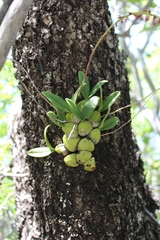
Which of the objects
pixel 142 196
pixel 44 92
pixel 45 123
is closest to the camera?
pixel 44 92

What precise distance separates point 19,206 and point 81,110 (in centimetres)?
68

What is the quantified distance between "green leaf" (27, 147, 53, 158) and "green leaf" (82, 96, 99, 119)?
0.72 ft

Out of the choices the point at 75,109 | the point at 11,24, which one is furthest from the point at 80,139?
the point at 11,24

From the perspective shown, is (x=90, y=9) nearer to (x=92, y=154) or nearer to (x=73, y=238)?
(x=92, y=154)

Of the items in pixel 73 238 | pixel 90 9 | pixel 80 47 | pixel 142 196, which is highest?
pixel 90 9

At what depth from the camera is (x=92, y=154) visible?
4.11 ft

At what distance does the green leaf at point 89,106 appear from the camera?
112 centimetres

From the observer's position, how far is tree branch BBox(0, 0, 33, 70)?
65 cm

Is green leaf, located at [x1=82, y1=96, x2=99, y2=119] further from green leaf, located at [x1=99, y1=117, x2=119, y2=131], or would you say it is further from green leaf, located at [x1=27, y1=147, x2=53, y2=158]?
green leaf, located at [x1=27, y1=147, x2=53, y2=158]

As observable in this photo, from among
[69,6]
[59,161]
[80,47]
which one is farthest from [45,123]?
[69,6]

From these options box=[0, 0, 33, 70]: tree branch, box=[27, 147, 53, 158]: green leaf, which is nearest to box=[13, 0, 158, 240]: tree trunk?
box=[27, 147, 53, 158]: green leaf

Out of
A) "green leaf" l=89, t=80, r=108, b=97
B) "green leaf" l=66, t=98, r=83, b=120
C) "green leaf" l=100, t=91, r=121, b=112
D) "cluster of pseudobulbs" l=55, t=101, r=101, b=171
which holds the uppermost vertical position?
"green leaf" l=89, t=80, r=108, b=97

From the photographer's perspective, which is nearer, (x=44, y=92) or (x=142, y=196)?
(x=44, y=92)

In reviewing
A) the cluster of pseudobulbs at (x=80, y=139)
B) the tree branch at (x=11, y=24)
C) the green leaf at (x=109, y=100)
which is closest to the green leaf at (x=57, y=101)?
the cluster of pseudobulbs at (x=80, y=139)
